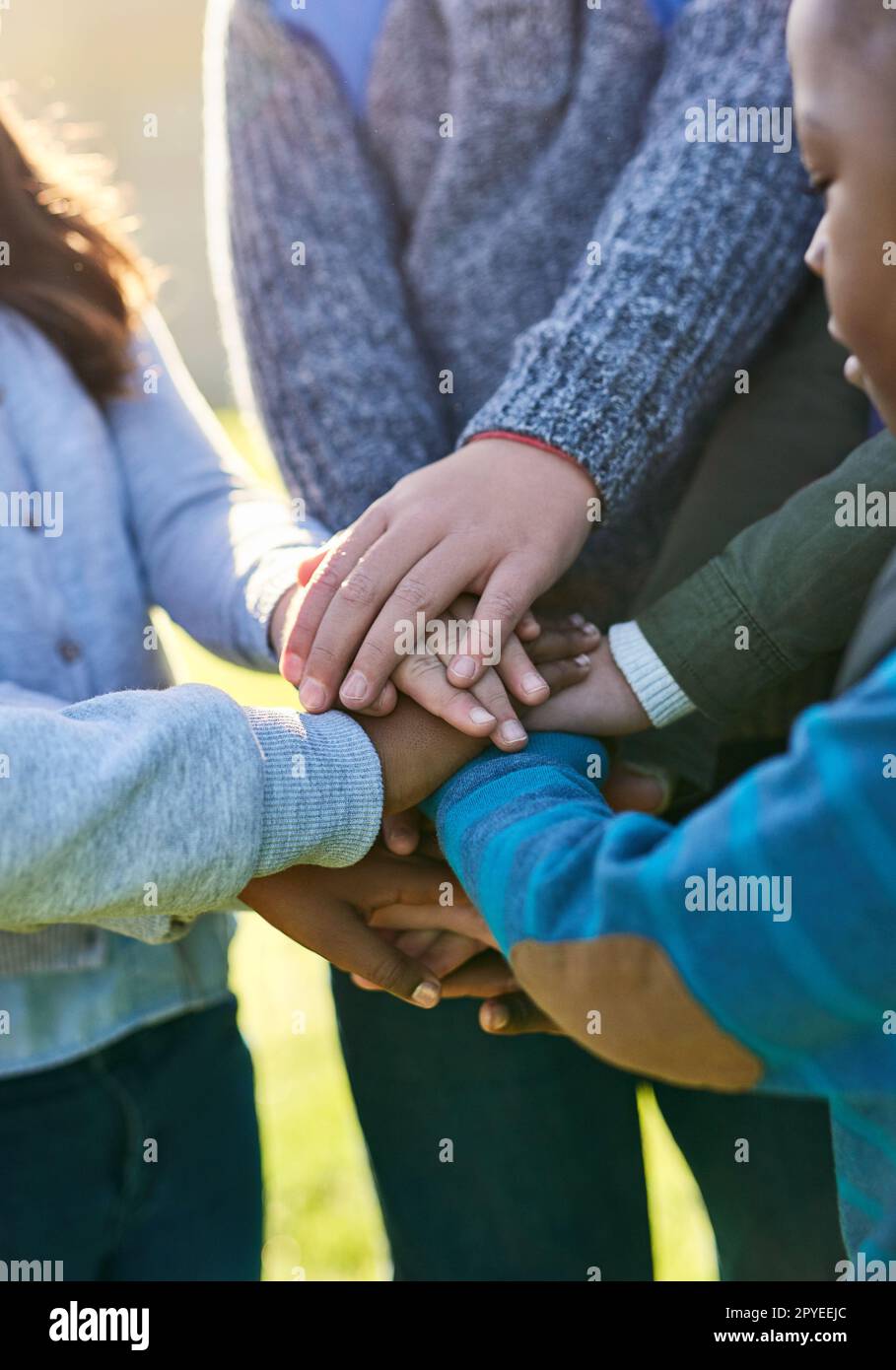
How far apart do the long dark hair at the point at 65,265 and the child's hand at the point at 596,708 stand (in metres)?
0.51

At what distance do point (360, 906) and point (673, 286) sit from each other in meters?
0.55

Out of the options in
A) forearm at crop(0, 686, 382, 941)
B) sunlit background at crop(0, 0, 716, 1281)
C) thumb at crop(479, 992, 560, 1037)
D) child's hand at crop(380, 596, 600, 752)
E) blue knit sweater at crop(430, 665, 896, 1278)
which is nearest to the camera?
blue knit sweater at crop(430, 665, 896, 1278)

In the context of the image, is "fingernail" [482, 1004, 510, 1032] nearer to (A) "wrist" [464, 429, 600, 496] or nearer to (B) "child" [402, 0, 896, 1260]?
(B) "child" [402, 0, 896, 1260]

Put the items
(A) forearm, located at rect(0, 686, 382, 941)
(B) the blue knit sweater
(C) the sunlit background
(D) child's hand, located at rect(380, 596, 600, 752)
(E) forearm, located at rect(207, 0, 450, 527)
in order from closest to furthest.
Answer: (B) the blue knit sweater < (A) forearm, located at rect(0, 686, 382, 941) < (D) child's hand, located at rect(380, 596, 600, 752) < (E) forearm, located at rect(207, 0, 450, 527) < (C) the sunlit background

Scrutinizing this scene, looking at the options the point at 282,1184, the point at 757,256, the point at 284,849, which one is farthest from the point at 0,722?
the point at 282,1184

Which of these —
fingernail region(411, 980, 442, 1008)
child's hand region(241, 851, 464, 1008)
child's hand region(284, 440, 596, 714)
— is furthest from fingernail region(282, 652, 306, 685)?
fingernail region(411, 980, 442, 1008)

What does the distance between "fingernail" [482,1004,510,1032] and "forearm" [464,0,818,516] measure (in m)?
0.41

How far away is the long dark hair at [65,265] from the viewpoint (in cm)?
111

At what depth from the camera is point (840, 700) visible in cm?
65

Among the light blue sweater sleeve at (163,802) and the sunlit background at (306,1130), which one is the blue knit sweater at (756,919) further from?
the sunlit background at (306,1130)

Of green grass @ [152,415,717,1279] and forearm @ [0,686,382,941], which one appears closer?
forearm @ [0,686,382,941]

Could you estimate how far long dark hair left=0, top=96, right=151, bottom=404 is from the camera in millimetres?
1113

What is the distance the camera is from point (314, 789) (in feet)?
2.74

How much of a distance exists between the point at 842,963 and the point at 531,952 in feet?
0.58
